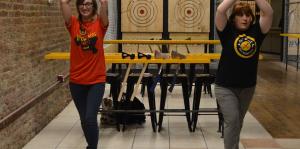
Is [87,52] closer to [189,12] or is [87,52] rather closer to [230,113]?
[230,113]

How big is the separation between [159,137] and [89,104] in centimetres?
151

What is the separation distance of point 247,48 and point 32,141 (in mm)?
2751

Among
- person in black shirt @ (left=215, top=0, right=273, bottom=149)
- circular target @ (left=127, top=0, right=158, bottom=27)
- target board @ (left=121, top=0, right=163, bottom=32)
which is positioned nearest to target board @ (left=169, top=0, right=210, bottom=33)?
target board @ (left=121, top=0, right=163, bottom=32)

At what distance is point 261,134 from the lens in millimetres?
5668

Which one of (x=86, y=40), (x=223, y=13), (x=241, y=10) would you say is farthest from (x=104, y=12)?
(x=241, y=10)

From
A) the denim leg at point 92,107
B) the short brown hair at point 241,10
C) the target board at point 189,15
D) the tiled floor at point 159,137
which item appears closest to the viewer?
the short brown hair at point 241,10

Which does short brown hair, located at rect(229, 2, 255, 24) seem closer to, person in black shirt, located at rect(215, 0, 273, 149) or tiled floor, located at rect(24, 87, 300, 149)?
person in black shirt, located at rect(215, 0, 273, 149)

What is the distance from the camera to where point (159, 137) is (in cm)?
550

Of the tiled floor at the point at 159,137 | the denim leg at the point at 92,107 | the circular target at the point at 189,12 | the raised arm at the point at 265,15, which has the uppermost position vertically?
the circular target at the point at 189,12

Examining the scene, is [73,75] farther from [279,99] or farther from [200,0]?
[200,0]

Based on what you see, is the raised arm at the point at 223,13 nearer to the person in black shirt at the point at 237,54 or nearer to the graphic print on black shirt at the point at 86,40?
the person in black shirt at the point at 237,54

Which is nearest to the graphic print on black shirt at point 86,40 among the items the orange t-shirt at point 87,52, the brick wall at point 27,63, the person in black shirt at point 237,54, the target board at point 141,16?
the orange t-shirt at point 87,52

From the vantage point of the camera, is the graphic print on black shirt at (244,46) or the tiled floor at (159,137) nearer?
the graphic print on black shirt at (244,46)

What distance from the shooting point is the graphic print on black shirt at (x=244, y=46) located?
12.4 feet
